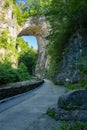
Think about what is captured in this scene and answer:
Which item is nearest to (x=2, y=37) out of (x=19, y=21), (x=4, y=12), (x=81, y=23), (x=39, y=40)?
(x=4, y=12)

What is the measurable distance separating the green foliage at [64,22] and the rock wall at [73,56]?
66cm

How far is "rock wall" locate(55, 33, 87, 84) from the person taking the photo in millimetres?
14727

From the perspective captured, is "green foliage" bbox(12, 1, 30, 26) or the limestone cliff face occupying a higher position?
"green foliage" bbox(12, 1, 30, 26)

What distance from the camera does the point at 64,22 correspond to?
17.9 m

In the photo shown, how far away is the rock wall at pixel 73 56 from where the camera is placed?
580 inches

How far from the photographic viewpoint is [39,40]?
46.2m

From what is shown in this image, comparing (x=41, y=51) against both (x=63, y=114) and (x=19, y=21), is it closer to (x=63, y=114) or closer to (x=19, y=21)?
(x=19, y=21)

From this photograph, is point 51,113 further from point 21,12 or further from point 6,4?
point 21,12

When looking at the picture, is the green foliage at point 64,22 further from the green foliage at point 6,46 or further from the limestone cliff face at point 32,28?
the limestone cliff face at point 32,28

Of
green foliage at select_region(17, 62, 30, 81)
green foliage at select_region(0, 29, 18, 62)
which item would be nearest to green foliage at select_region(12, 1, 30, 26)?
green foliage at select_region(0, 29, 18, 62)

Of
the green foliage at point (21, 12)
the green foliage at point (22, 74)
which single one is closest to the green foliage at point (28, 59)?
the green foliage at point (21, 12)

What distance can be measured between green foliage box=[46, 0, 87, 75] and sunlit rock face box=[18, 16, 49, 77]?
20.7m

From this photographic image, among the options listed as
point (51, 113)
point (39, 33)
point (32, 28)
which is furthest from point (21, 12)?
point (51, 113)

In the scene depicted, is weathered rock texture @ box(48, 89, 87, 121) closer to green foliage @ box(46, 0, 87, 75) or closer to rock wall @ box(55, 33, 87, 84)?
green foliage @ box(46, 0, 87, 75)
